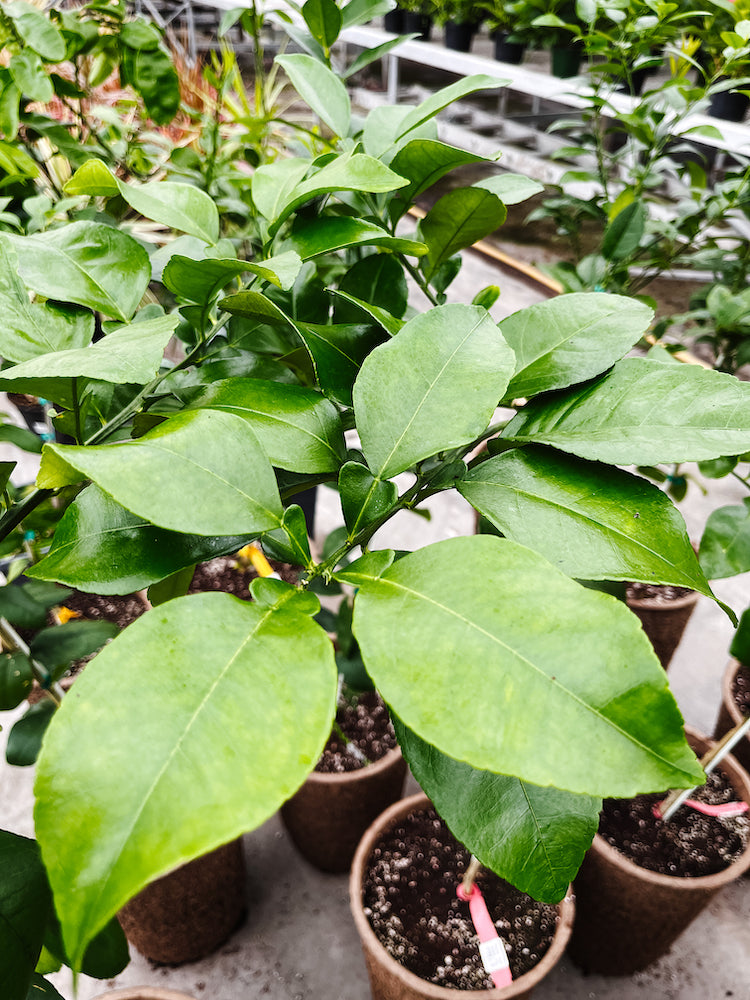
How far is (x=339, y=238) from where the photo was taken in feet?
1.55

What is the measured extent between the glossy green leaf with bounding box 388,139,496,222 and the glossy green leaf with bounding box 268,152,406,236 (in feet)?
0.24

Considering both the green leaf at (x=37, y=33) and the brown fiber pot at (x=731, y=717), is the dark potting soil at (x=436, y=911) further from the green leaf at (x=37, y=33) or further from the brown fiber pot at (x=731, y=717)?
the green leaf at (x=37, y=33)

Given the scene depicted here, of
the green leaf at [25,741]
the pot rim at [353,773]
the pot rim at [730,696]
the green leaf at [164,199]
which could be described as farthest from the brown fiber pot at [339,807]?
the green leaf at [164,199]

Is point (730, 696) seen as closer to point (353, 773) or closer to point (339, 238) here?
point (353, 773)

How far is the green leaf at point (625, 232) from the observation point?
1011mm

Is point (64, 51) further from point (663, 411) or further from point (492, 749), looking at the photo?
point (492, 749)

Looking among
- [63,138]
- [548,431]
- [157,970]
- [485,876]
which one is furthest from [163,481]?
[157,970]

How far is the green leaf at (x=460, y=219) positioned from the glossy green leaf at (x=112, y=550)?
0.31 metres

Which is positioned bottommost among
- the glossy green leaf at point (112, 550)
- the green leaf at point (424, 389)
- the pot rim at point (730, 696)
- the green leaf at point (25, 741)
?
the pot rim at point (730, 696)

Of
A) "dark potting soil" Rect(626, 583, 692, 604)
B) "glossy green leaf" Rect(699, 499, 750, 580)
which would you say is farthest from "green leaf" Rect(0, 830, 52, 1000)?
"dark potting soil" Rect(626, 583, 692, 604)

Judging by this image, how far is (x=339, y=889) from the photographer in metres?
1.26

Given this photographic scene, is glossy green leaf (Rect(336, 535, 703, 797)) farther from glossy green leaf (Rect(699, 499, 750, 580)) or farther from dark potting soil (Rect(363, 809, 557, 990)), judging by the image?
dark potting soil (Rect(363, 809, 557, 990))

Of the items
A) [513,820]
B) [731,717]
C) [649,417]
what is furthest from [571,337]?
[731,717]

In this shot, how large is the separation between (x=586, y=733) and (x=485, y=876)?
85cm
